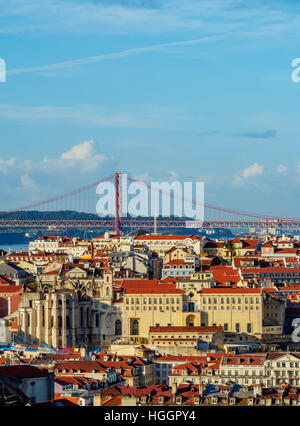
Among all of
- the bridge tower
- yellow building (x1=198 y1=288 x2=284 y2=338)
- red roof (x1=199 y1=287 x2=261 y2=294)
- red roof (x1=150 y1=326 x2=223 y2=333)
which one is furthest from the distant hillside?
red roof (x1=150 y1=326 x2=223 y2=333)

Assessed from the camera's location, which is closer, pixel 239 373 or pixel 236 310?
pixel 239 373

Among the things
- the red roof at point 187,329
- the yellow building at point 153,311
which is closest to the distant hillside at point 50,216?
the yellow building at point 153,311

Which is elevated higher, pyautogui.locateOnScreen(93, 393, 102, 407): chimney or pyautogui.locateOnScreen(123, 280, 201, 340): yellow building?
pyautogui.locateOnScreen(123, 280, 201, 340): yellow building

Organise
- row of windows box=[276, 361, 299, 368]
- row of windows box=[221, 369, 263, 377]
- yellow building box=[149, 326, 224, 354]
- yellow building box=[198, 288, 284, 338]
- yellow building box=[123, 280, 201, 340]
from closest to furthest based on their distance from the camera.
A: 1. row of windows box=[221, 369, 263, 377]
2. row of windows box=[276, 361, 299, 368]
3. yellow building box=[149, 326, 224, 354]
4. yellow building box=[198, 288, 284, 338]
5. yellow building box=[123, 280, 201, 340]

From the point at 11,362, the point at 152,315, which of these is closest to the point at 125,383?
the point at 11,362

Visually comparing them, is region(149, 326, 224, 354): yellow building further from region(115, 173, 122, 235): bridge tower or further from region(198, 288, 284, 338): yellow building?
region(115, 173, 122, 235): bridge tower

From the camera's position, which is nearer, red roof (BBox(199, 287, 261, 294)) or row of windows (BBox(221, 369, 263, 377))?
row of windows (BBox(221, 369, 263, 377))

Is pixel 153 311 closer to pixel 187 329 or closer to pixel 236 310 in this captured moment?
pixel 187 329

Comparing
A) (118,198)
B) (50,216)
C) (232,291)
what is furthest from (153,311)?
(50,216)

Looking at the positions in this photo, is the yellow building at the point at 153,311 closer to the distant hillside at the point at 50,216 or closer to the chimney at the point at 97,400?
the chimney at the point at 97,400

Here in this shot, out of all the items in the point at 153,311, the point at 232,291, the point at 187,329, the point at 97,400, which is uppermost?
the point at 232,291

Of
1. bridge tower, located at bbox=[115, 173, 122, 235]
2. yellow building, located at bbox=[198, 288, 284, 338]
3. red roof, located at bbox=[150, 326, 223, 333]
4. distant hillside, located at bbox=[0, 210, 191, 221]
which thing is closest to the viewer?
red roof, located at bbox=[150, 326, 223, 333]
